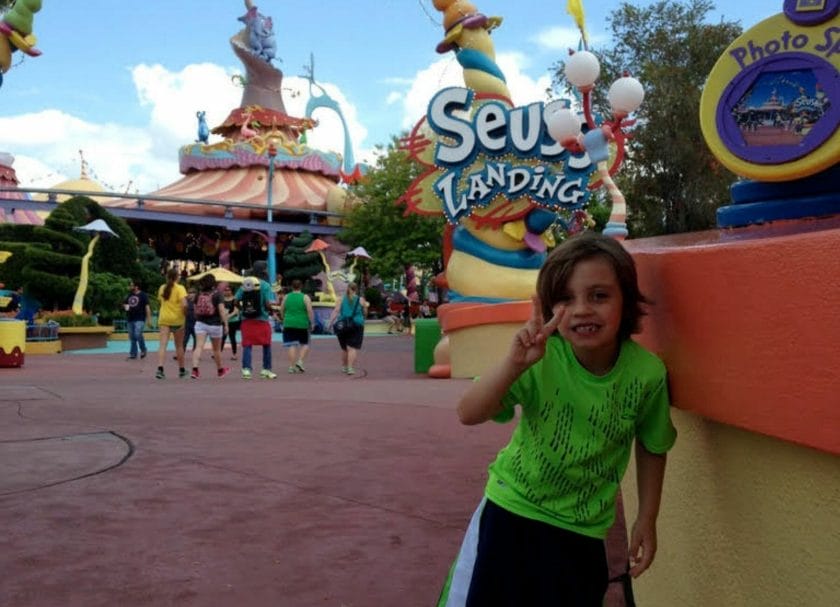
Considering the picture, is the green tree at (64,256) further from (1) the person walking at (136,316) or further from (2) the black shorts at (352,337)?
(2) the black shorts at (352,337)

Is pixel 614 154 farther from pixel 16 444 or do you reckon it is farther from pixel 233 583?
pixel 233 583

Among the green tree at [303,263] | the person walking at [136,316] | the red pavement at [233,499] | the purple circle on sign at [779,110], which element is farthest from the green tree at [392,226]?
the purple circle on sign at [779,110]

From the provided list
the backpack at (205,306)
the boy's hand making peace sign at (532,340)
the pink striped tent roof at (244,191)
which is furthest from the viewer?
the pink striped tent roof at (244,191)

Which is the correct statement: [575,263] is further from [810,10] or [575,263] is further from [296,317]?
[296,317]

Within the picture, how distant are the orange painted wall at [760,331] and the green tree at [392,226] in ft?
108

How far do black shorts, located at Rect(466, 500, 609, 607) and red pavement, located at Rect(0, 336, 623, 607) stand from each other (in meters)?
1.22

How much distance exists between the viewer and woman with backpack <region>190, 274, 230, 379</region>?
40.7ft

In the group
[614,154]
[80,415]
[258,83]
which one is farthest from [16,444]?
[258,83]

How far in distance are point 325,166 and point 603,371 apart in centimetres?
4244

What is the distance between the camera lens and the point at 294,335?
13.6 meters

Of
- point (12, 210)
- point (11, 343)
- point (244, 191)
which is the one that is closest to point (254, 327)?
point (11, 343)

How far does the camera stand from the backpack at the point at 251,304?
498 inches

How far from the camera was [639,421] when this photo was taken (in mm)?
1995

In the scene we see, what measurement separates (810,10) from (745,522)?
4.31 feet
